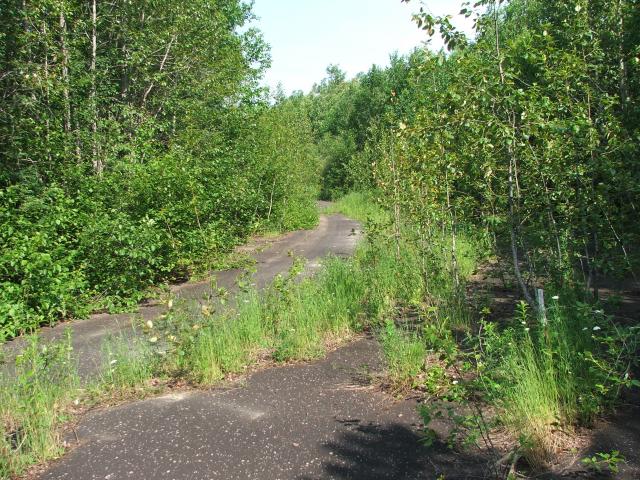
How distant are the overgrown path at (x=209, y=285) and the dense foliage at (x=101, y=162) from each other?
1.17 feet

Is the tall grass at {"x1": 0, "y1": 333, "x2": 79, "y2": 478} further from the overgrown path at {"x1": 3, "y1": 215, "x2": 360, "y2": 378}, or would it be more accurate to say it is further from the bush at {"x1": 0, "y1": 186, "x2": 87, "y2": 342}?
the bush at {"x1": 0, "y1": 186, "x2": 87, "y2": 342}

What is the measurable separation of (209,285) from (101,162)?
3.28 m

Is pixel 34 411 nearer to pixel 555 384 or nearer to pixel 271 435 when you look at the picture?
pixel 271 435

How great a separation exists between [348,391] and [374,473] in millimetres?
1384

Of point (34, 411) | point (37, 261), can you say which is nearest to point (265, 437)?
point (34, 411)

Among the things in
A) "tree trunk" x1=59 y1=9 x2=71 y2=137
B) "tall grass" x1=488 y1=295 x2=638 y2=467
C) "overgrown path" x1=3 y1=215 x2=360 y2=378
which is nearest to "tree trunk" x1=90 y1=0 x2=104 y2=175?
"tree trunk" x1=59 y1=9 x2=71 y2=137

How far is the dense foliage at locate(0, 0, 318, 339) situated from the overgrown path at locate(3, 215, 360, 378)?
36 centimetres

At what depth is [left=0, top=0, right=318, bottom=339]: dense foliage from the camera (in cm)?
795

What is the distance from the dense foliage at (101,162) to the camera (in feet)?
26.1

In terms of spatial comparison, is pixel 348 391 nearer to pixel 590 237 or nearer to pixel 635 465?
pixel 635 465

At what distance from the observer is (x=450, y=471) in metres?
3.27

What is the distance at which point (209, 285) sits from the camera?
33.9ft

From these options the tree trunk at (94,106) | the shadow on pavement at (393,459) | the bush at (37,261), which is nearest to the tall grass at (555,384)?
the shadow on pavement at (393,459)

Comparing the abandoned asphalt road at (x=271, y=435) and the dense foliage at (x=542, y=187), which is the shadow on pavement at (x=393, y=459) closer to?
the abandoned asphalt road at (x=271, y=435)
